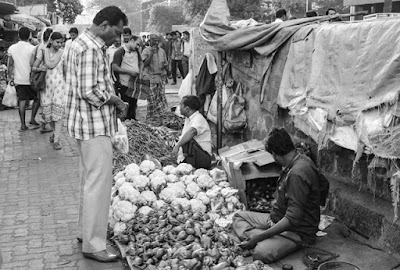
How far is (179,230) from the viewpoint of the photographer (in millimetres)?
5145

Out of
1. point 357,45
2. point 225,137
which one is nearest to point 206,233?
point 357,45

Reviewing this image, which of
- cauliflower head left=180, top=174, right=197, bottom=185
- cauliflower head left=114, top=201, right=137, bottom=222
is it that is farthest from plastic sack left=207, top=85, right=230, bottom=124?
cauliflower head left=114, top=201, right=137, bottom=222

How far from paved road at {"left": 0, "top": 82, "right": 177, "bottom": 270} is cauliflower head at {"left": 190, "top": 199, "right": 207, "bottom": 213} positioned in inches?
45.9

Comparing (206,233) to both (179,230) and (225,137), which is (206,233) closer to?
(179,230)

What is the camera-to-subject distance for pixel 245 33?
7754 mm

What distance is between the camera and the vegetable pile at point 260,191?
6031 mm

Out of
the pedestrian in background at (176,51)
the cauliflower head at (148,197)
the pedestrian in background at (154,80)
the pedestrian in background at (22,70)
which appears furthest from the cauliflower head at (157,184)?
the pedestrian in background at (176,51)

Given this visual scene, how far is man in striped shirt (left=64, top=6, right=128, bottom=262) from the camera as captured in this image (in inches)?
182

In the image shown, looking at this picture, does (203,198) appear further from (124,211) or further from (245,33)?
(245,33)

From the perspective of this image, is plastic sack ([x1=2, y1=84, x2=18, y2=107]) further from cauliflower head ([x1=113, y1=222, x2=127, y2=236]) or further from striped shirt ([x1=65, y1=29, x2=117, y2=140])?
striped shirt ([x1=65, y1=29, x2=117, y2=140])

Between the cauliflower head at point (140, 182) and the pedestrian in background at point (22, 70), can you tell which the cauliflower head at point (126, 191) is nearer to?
the cauliflower head at point (140, 182)

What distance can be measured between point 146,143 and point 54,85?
2.08m

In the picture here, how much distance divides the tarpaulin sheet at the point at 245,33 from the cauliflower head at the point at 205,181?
188cm

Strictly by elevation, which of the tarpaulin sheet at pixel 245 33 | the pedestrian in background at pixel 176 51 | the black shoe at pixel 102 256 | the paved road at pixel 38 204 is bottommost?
the paved road at pixel 38 204
